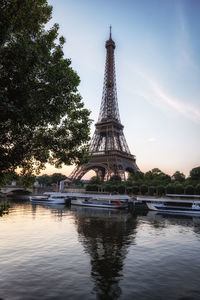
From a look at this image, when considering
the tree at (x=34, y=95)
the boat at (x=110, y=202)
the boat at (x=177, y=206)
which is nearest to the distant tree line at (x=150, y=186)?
the boat at (x=177, y=206)

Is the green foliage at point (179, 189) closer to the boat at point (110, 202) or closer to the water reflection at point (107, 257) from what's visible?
the boat at point (110, 202)

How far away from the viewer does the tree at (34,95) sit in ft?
31.1

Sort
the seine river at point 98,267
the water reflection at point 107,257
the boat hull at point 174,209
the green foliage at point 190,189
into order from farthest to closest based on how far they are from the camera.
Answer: the green foliage at point 190,189
the boat hull at point 174,209
the water reflection at point 107,257
the seine river at point 98,267

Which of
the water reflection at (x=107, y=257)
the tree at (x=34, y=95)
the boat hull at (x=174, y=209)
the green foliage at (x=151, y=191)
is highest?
the tree at (x=34, y=95)

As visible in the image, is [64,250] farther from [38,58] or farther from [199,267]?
[38,58]

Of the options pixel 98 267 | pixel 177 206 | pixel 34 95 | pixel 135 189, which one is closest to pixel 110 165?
pixel 135 189

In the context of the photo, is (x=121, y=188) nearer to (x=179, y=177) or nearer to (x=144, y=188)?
(x=144, y=188)

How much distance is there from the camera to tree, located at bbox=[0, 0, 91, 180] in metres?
9.48

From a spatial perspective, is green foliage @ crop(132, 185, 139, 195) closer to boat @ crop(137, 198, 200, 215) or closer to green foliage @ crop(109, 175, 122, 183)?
green foliage @ crop(109, 175, 122, 183)

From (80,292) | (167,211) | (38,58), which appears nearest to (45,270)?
(80,292)

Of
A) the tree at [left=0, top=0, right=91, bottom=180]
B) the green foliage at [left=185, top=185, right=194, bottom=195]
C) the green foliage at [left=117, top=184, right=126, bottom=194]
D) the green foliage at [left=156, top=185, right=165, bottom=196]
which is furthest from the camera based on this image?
the green foliage at [left=117, top=184, right=126, bottom=194]

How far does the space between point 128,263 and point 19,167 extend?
11.2m

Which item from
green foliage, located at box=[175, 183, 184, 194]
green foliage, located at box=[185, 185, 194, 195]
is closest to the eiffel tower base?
green foliage, located at box=[175, 183, 184, 194]

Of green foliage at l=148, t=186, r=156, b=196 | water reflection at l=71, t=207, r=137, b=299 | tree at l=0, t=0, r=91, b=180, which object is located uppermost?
tree at l=0, t=0, r=91, b=180
